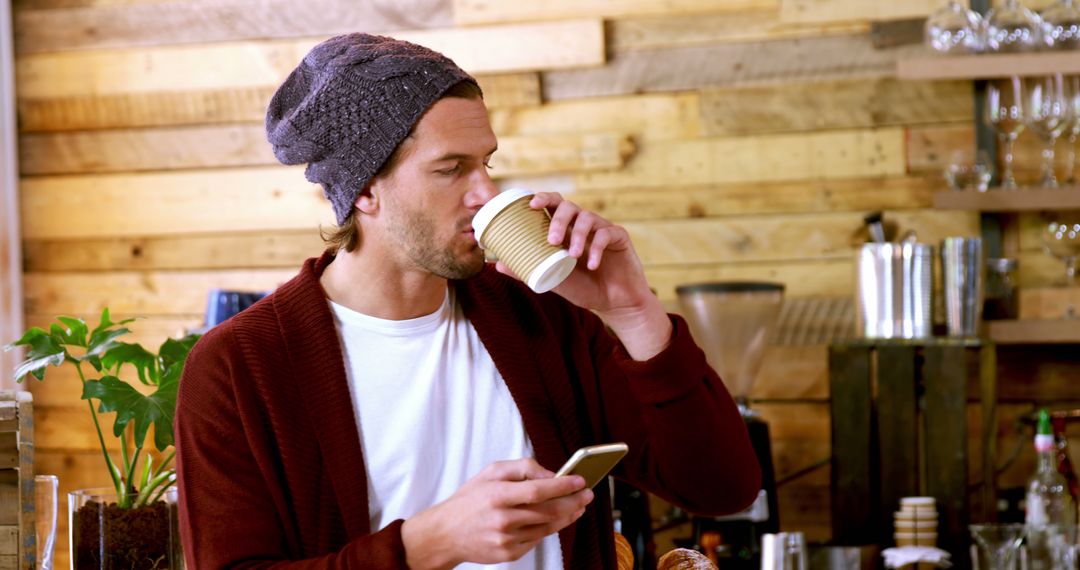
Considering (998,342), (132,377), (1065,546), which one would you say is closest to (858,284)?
(998,342)

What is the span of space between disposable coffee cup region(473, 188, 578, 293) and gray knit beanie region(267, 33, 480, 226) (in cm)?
22

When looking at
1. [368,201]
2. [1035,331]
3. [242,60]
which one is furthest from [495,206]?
[242,60]

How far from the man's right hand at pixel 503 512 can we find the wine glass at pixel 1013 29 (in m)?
2.35

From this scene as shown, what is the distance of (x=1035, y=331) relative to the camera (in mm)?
3141

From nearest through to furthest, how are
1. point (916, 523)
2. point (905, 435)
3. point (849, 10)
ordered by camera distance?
1. point (916, 523)
2. point (905, 435)
3. point (849, 10)

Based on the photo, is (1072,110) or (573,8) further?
(573,8)

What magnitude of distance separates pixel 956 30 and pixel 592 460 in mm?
2356

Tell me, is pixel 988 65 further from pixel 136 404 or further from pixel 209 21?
pixel 136 404

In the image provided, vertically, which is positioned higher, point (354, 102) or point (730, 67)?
point (730, 67)

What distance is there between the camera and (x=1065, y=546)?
2158mm

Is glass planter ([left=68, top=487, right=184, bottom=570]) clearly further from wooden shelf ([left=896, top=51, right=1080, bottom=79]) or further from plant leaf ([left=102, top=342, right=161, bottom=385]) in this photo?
wooden shelf ([left=896, top=51, right=1080, bottom=79])

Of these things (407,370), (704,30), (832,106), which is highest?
(704,30)

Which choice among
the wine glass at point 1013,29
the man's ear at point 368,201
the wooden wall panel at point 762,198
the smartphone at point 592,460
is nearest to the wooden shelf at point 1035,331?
the wooden wall panel at point 762,198

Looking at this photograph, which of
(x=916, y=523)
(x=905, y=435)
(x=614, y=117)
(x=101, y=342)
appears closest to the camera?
(x=101, y=342)
